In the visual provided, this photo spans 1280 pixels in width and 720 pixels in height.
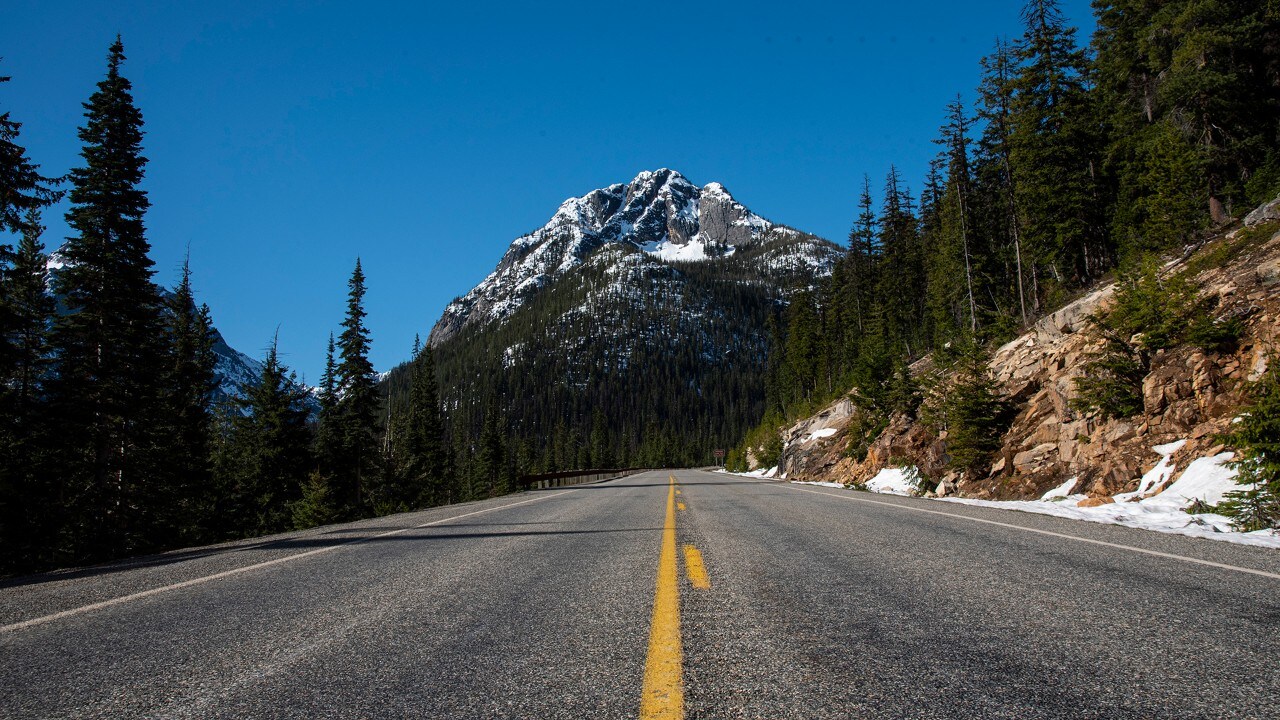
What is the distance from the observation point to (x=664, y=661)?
262 centimetres

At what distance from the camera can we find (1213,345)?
33.6 ft

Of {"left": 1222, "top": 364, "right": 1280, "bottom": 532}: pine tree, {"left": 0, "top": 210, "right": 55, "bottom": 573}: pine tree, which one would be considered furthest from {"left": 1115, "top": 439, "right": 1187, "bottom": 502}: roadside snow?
{"left": 0, "top": 210, "right": 55, "bottom": 573}: pine tree

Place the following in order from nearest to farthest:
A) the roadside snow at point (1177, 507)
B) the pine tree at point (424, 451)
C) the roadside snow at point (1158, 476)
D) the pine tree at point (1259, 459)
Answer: the roadside snow at point (1177, 507), the pine tree at point (1259, 459), the roadside snow at point (1158, 476), the pine tree at point (424, 451)

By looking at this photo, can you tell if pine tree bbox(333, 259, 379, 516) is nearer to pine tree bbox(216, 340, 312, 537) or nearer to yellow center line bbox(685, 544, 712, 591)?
pine tree bbox(216, 340, 312, 537)

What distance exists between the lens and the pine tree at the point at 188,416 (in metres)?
21.5

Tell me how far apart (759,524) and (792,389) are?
218 feet

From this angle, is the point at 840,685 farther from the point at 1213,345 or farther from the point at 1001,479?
the point at 1001,479

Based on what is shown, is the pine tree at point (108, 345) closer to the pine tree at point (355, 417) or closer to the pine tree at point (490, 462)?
the pine tree at point (355, 417)

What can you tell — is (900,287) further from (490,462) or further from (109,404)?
(109,404)

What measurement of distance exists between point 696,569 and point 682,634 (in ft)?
6.22

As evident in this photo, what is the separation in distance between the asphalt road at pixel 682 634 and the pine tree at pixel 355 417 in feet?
91.1

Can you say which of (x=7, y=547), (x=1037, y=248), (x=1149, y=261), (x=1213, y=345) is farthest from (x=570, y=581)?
(x=1037, y=248)

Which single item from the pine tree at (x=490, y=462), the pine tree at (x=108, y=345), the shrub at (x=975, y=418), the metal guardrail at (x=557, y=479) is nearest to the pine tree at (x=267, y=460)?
the pine tree at (x=108, y=345)

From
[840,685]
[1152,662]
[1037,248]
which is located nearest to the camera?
[840,685]
